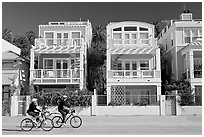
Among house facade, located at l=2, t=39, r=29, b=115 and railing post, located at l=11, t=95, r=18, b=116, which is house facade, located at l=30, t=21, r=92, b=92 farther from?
railing post, located at l=11, t=95, r=18, b=116

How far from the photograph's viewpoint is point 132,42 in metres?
30.2

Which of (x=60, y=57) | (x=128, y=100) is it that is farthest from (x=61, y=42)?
(x=128, y=100)

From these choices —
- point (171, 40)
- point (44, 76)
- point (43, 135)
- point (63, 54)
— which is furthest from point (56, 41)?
point (43, 135)

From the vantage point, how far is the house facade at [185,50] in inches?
1080

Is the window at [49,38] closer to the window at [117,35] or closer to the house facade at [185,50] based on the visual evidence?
the window at [117,35]

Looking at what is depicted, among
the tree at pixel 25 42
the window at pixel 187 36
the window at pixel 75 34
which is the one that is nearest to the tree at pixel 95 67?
the window at pixel 75 34

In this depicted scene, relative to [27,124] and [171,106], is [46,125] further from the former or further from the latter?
[171,106]

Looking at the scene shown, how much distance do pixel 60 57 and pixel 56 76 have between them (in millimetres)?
3117

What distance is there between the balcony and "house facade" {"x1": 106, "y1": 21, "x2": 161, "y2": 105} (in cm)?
324

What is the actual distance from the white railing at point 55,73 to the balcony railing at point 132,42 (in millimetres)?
4851

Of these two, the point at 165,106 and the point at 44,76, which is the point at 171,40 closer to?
the point at 165,106

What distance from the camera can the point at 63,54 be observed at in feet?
101

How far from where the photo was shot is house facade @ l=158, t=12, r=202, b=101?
2744 cm

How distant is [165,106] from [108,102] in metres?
5.29
